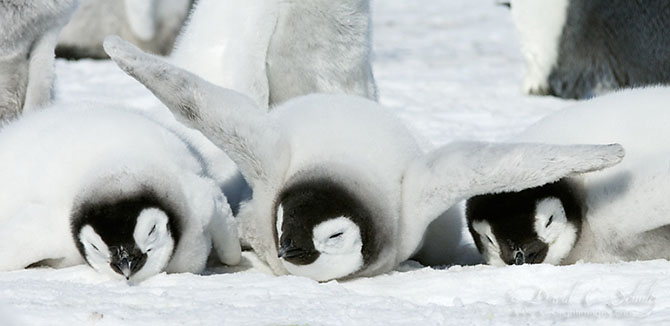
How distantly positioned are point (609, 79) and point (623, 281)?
364cm

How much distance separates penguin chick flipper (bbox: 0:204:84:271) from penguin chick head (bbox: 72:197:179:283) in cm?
10

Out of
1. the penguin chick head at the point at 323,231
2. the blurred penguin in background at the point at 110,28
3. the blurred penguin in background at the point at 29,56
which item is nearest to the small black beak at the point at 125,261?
the penguin chick head at the point at 323,231

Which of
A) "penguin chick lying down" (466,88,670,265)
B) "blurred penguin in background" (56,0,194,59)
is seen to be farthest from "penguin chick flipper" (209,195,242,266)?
"blurred penguin in background" (56,0,194,59)

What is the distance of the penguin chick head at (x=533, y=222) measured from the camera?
105 inches

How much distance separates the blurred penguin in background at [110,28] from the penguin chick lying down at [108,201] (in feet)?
14.9

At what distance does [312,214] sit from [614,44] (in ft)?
12.2

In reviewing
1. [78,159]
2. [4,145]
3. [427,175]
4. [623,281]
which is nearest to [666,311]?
[623,281]

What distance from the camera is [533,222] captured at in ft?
8.73

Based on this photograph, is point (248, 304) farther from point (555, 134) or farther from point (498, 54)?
point (498, 54)

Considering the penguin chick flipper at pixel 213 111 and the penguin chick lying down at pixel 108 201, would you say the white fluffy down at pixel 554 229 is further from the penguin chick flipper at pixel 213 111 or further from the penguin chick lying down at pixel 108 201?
the penguin chick lying down at pixel 108 201

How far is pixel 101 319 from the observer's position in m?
2.13

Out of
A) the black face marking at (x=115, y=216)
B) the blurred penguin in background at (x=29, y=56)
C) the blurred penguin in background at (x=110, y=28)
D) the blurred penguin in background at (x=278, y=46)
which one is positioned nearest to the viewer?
the black face marking at (x=115, y=216)

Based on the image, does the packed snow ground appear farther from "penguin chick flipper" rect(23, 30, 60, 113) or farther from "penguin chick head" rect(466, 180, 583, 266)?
"penguin chick flipper" rect(23, 30, 60, 113)

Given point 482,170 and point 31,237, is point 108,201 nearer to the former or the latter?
point 31,237
